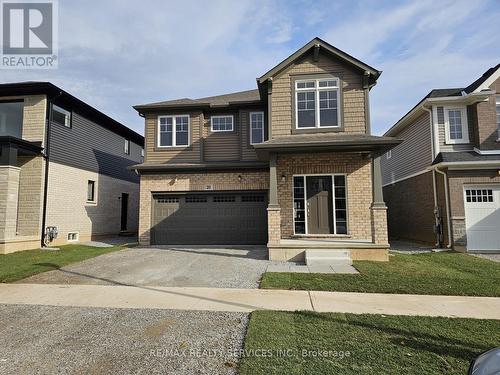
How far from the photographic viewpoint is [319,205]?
1071cm

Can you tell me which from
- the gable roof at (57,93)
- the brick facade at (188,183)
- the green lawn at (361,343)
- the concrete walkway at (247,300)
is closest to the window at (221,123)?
the brick facade at (188,183)

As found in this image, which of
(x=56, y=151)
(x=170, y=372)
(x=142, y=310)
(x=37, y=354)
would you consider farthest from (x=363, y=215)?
(x=56, y=151)

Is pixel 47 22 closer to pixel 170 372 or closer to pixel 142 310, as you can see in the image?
pixel 142 310

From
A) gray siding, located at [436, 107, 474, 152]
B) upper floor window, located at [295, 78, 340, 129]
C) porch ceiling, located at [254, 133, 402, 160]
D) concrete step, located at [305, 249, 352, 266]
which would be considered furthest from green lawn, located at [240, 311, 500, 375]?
gray siding, located at [436, 107, 474, 152]

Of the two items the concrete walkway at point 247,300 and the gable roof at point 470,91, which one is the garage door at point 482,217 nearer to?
the gable roof at point 470,91

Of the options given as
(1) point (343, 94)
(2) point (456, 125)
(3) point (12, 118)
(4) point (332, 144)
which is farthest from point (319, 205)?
(3) point (12, 118)

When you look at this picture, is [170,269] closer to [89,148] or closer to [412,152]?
[89,148]

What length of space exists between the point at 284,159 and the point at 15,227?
1062cm

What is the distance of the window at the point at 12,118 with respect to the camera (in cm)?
1264

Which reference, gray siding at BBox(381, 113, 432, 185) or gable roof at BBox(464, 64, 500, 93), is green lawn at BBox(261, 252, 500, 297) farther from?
gable roof at BBox(464, 64, 500, 93)

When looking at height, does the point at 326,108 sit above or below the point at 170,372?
above

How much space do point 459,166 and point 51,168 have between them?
53.1ft

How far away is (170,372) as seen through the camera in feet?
9.78

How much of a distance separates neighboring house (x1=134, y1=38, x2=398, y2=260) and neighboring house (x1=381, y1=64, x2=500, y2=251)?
10.7ft
